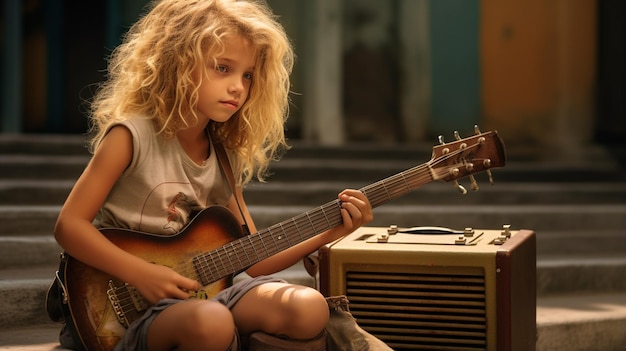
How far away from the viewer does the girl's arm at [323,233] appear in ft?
10.1

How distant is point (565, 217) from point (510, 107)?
7.81ft

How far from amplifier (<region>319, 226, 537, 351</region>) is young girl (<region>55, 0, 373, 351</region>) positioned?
165mm

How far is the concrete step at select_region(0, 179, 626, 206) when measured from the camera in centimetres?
482

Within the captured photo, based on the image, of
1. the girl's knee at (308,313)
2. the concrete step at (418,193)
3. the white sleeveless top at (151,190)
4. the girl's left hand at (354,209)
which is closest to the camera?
the girl's knee at (308,313)

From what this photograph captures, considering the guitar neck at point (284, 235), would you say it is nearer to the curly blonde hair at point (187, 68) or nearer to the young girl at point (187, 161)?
the young girl at point (187, 161)

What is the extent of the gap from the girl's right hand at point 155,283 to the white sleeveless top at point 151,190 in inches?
7.0

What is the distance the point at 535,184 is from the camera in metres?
6.19

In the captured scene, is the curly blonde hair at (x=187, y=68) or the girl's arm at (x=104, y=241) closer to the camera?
the girl's arm at (x=104, y=241)

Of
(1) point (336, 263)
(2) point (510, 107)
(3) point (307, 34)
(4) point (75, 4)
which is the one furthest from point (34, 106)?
(1) point (336, 263)

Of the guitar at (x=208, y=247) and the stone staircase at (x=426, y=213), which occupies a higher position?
the guitar at (x=208, y=247)

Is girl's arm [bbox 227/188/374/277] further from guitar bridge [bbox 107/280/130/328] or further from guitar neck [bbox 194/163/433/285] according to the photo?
guitar bridge [bbox 107/280/130/328]

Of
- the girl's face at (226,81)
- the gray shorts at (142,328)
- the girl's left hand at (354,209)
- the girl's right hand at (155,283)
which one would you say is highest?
the girl's face at (226,81)

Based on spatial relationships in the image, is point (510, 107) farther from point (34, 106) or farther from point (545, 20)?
point (34, 106)

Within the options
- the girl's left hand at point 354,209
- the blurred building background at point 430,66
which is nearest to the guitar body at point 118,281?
the girl's left hand at point 354,209
